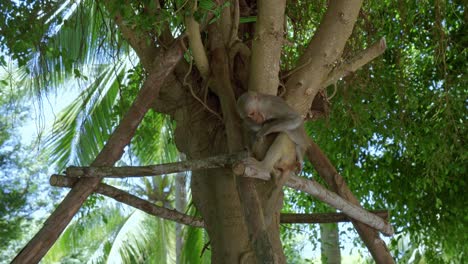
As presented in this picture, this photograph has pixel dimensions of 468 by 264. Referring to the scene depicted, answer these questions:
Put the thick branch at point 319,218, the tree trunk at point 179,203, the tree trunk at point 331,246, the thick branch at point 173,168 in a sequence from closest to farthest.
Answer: the thick branch at point 173,168
the thick branch at point 319,218
the tree trunk at point 331,246
the tree trunk at point 179,203

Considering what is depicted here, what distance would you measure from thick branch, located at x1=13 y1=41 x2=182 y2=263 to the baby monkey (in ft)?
1.95

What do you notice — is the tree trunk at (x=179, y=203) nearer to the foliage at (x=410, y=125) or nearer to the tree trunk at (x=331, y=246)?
the tree trunk at (x=331, y=246)

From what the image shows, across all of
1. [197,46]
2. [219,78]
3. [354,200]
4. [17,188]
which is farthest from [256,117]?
[17,188]

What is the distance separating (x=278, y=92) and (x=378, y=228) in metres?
1.29

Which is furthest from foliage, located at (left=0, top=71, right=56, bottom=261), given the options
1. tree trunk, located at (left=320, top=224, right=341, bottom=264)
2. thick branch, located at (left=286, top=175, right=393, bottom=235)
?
thick branch, located at (left=286, top=175, right=393, bottom=235)

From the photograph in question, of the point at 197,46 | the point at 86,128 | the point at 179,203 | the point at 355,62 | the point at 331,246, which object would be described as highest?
the point at 86,128

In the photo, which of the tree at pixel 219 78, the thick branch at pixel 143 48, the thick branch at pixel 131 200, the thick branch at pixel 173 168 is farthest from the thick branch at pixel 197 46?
the thick branch at pixel 131 200

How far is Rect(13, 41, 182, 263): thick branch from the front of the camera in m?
3.72

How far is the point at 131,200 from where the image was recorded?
4.57 m

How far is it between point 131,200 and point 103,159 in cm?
58

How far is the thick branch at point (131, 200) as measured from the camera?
3.95 metres

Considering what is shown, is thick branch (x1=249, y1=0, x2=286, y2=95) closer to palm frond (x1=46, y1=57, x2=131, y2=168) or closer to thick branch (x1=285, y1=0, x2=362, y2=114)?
thick branch (x1=285, y1=0, x2=362, y2=114)

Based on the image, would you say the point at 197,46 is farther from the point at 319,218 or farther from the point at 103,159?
the point at 319,218

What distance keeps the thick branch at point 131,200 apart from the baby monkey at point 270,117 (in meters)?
0.96
